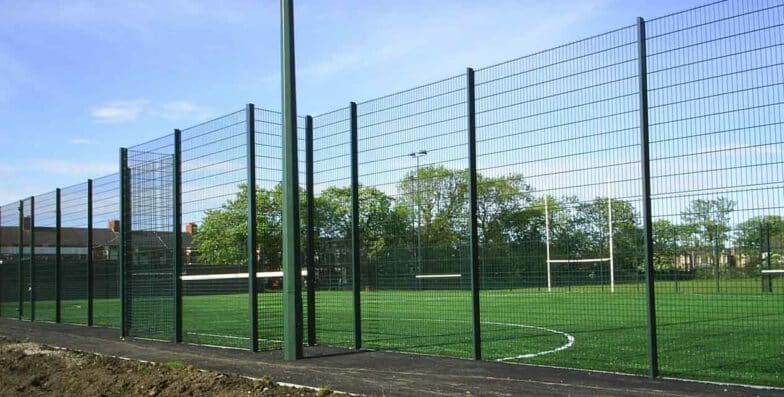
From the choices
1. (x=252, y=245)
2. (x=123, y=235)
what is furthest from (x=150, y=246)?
(x=252, y=245)

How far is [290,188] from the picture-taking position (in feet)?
33.9

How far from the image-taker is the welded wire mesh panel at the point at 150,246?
44.8ft

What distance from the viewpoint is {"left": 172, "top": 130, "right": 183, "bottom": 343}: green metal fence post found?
13.2 meters

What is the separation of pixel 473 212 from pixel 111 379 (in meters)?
4.91

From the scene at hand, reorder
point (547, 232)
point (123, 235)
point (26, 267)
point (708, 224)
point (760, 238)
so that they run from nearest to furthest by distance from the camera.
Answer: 1. point (760, 238)
2. point (708, 224)
3. point (547, 232)
4. point (123, 235)
5. point (26, 267)

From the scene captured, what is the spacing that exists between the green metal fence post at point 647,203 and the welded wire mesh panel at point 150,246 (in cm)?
862

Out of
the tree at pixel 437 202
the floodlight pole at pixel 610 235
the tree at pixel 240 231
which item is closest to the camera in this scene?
the floodlight pole at pixel 610 235

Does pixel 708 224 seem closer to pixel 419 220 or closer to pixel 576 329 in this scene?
pixel 419 220

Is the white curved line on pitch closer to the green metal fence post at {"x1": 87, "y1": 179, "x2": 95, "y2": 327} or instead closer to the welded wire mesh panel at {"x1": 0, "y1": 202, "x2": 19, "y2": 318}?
the green metal fence post at {"x1": 87, "y1": 179, "x2": 95, "y2": 327}

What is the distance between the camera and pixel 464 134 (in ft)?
32.9

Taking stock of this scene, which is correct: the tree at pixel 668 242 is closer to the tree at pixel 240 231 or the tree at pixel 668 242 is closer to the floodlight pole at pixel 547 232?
the floodlight pole at pixel 547 232

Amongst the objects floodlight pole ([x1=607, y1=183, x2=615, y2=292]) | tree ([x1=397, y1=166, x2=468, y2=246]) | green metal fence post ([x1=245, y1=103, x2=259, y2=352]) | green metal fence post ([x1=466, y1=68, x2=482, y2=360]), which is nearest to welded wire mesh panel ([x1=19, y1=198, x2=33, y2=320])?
green metal fence post ([x1=245, y1=103, x2=259, y2=352])

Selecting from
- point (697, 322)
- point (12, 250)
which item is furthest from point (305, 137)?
point (12, 250)

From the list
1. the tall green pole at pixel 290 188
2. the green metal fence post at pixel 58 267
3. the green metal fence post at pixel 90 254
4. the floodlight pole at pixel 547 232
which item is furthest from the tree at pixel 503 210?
the green metal fence post at pixel 58 267
